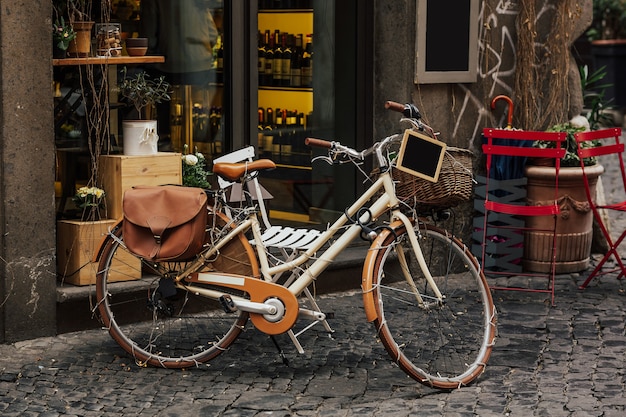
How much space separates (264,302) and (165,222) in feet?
2.02

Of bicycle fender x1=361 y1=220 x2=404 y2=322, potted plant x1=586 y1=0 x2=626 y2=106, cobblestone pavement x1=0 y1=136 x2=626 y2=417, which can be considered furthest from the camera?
potted plant x1=586 y1=0 x2=626 y2=106

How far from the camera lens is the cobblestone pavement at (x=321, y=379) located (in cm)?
560

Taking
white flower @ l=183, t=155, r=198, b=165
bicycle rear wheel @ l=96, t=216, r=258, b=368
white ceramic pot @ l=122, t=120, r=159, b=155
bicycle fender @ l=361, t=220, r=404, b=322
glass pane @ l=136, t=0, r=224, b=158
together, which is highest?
glass pane @ l=136, t=0, r=224, b=158

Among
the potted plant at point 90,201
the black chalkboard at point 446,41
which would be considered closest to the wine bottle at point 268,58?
the black chalkboard at point 446,41

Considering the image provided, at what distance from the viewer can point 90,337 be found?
6.82m

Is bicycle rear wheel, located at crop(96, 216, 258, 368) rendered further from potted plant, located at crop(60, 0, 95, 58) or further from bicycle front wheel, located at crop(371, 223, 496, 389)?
potted plant, located at crop(60, 0, 95, 58)

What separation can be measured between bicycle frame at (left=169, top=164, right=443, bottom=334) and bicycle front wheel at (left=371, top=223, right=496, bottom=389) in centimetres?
7

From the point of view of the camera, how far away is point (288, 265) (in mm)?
6133

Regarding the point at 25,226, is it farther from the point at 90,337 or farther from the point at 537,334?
the point at 537,334

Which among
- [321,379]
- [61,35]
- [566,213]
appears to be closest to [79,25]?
[61,35]

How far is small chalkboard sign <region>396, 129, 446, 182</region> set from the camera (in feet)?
19.2

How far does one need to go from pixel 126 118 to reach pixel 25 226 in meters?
1.07

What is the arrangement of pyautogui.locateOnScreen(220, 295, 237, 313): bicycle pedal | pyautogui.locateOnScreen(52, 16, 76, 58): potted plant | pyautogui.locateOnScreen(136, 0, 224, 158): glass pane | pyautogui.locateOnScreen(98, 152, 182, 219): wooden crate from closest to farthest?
1. pyautogui.locateOnScreen(220, 295, 237, 313): bicycle pedal
2. pyautogui.locateOnScreen(52, 16, 76, 58): potted plant
3. pyautogui.locateOnScreen(98, 152, 182, 219): wooden crate
4. pyautogui.locateOnScreen(136, 0, 224, 158): glass pane

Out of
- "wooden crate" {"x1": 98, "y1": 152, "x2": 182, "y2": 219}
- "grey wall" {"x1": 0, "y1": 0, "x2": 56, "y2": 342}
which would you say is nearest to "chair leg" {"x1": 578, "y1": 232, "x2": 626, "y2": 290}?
"wooden crate" {"x1": 98, "y1": 152, "x2": 182, "y2": 219}
